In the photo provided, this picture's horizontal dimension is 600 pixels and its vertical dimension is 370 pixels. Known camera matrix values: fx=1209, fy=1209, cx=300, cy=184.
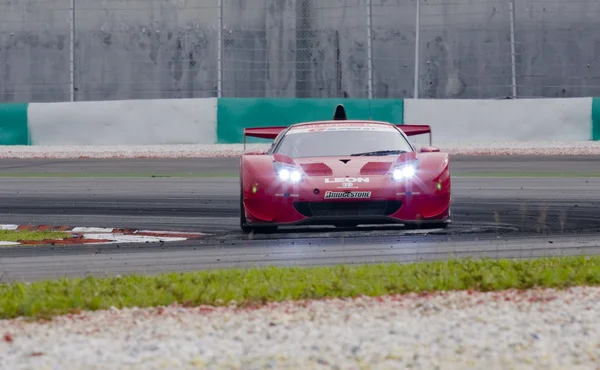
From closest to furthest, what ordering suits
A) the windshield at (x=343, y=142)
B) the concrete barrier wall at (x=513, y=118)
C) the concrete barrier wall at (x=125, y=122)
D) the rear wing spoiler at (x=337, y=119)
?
the windshield at (x=343, y=142), the rear wing spoiler at (x=337, y=119), the concrete barrier wall at (x=513, y=118), the concrete barrier wall at (x=125, y=122)

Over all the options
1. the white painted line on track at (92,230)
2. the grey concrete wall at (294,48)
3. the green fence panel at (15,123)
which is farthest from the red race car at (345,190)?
the green fence panel at (15,123)

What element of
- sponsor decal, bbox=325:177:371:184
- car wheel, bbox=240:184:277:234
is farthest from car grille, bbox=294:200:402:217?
car wheel, bbox=240:184:277:234

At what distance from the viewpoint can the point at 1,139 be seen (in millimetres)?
24828

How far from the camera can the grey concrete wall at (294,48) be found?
24.8 metres

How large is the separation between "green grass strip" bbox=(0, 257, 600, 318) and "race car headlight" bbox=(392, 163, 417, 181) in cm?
254

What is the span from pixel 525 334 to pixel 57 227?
288 inches

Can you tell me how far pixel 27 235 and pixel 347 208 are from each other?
3162 mm

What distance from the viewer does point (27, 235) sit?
1154 centimetres

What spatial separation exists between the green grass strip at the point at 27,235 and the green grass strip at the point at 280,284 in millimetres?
3627

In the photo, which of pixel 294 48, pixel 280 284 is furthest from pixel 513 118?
pixel 280 284

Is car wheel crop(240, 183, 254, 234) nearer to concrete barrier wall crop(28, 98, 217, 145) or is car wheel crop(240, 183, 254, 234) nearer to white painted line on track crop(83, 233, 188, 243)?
white painted line on track crop(83, 233, 188, 243)

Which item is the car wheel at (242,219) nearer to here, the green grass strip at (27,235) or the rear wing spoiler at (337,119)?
the rear wing spoiler at (337,119)

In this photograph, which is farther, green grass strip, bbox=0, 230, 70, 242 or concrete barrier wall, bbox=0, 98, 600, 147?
concrete barrier wall, bbox=0, 98, 600, 147

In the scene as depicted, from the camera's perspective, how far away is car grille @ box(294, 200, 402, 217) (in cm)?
1065
